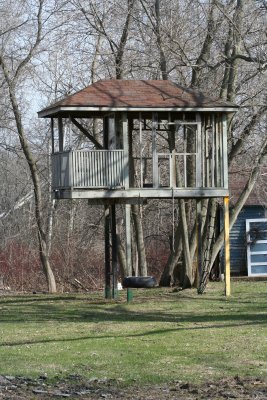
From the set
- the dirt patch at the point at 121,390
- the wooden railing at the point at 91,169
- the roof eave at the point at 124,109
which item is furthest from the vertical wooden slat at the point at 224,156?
the dirt patch at the point at 121,390

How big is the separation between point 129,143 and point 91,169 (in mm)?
2333

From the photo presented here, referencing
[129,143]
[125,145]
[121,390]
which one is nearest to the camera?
[121,390]

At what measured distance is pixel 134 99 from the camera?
84.0 ft

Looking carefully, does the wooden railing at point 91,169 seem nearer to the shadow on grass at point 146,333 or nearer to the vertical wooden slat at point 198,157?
the vertical wooden slat at point 198,157

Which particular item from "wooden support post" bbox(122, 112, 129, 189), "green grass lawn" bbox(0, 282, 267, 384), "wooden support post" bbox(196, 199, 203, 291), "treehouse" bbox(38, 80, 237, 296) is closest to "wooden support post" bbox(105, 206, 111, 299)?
"green grass lawn" bbox(0, 282, 267, 384)

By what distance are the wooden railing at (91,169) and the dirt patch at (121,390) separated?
11911mm

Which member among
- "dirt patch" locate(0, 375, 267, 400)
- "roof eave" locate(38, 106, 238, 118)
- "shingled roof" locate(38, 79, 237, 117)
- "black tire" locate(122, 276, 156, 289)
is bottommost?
"dirt patch" locate(0, 375, 267, 400)

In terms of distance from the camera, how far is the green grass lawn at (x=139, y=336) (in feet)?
46.3

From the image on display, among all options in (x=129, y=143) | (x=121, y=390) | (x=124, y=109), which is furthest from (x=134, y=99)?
(x=121, y=390)

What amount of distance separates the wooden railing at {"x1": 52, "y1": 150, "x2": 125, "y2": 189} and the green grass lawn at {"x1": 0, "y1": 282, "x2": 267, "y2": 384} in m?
3.30

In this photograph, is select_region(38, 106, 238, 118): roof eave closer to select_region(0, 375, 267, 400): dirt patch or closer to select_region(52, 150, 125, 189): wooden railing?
select_region(52, 150, 125, 189): wooden railing

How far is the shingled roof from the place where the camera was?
25.1 m

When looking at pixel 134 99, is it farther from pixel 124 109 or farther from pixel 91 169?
pixel 91 169

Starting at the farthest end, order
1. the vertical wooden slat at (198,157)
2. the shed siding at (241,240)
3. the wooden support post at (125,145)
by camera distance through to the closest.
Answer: the shed siding at (241,240) → the vertical wooden slat at (198,157) → the wooden support post at (125,145)
